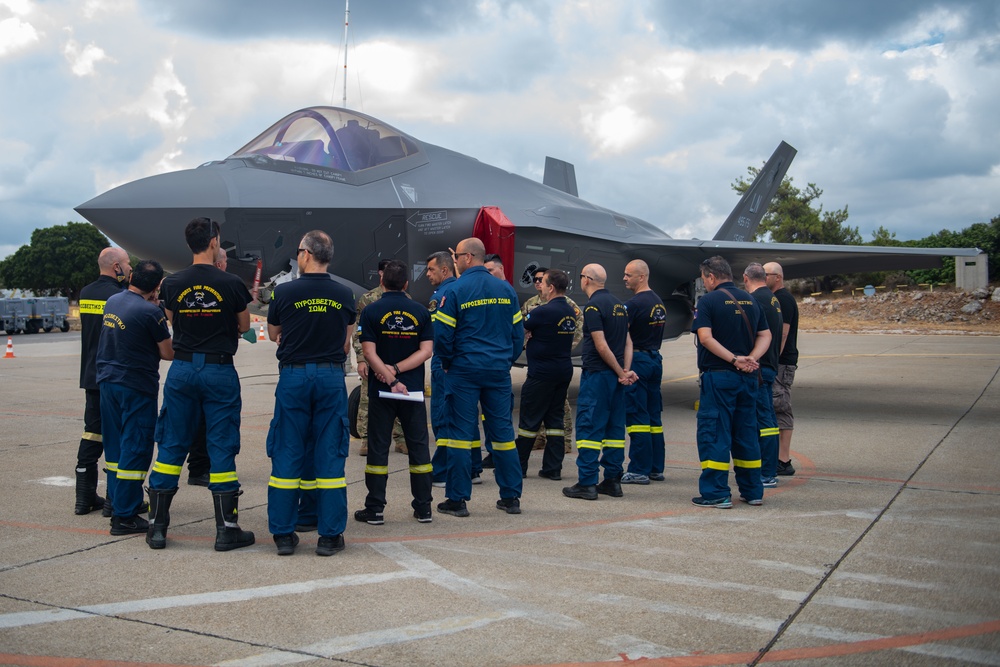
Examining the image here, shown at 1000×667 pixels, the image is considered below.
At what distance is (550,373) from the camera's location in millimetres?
6945

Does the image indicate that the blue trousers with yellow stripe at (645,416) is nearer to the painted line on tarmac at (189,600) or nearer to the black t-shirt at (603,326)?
the black t-shirt at (603,326)

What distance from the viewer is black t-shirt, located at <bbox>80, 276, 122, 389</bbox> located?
5852 millimetres

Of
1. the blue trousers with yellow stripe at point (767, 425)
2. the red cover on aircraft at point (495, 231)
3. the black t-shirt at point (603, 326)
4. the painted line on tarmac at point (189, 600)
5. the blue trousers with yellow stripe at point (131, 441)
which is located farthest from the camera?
the red cover on aircraft at point (495, 231)

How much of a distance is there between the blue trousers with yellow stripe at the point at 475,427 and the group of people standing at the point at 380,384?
1 cm

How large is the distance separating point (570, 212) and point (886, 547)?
7.25 m

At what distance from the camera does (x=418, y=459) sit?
18.6 ft

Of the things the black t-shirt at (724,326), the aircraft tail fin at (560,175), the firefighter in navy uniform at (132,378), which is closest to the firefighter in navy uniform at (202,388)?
the firefighter in navy uniform at (132,378)

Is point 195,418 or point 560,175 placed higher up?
point 560,175

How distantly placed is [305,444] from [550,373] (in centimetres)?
257

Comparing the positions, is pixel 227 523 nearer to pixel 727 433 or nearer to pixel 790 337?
pixel 727 433

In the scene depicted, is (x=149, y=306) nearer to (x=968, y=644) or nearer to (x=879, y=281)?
(x=968, y=644)

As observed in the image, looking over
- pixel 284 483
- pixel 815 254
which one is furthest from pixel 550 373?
pixel 815 254

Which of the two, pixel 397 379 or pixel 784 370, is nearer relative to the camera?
pixel 397 379

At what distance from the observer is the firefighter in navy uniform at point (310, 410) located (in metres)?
4.86
